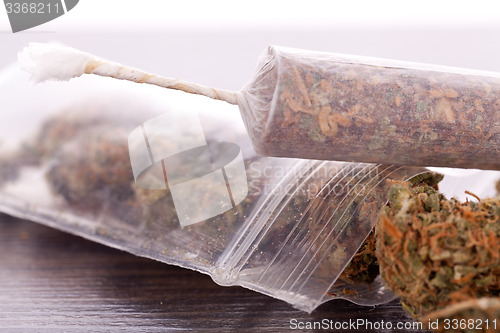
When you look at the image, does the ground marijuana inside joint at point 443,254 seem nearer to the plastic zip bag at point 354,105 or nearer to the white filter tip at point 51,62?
the plastic zip bag at point 354,105

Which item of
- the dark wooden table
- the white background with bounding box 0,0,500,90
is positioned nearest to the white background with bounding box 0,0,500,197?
the white background with bounding box 0,0,500,90

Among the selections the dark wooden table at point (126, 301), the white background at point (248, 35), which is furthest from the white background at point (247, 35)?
the dark wooden table at point (126, 301)

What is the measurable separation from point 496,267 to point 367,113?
0.75 feet

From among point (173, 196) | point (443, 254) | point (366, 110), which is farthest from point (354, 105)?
point (173, 196)

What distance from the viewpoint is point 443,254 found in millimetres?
529

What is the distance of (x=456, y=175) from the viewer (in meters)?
0.80

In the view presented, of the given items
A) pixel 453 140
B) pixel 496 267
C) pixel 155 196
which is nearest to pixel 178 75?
pixel 155 196

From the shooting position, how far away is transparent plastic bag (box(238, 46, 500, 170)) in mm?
613

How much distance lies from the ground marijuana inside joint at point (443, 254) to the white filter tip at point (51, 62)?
441mm

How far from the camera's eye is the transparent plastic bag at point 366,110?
613 millimetres

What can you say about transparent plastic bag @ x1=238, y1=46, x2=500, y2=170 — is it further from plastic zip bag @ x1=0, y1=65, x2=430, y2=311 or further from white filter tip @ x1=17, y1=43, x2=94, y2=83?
white filter tip @ x1=17, y1=43, x2=94, y2=83

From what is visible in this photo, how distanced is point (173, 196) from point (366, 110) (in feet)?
1.11

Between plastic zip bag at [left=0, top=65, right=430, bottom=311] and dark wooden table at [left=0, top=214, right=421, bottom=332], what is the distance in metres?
0.03

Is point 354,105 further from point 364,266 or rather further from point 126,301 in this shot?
point 126,301
